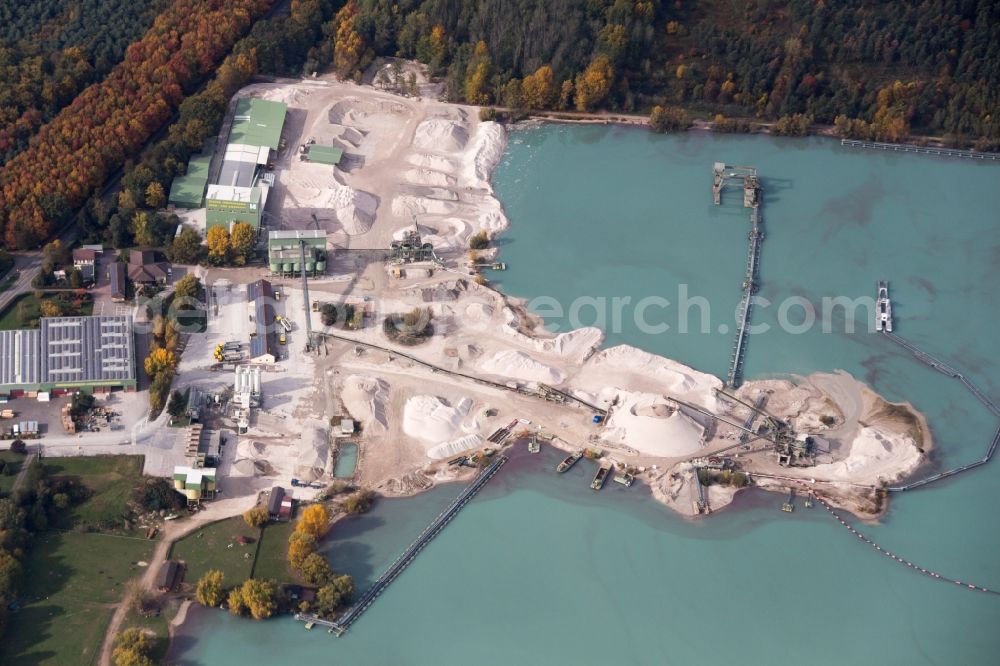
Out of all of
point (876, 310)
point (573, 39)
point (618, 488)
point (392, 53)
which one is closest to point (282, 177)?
point (392, 53)

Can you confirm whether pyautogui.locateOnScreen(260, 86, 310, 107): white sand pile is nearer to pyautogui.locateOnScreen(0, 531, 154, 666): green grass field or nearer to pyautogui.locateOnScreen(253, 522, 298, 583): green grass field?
pyautogui.locateOnScreen(253, 522, 298, 583): green grass field

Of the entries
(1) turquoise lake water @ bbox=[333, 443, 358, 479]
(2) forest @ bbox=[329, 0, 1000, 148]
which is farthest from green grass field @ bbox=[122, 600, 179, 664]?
(2) forest @ bbox=[329, 0, 1000, 148]

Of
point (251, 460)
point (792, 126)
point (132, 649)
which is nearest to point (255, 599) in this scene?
point (132, 649)

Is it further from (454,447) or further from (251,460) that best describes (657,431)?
(251,460)

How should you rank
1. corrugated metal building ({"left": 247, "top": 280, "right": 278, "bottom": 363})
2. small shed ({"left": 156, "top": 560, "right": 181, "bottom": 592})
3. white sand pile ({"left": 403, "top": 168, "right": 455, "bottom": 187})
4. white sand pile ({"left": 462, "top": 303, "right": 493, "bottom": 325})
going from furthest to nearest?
1. white sand pile ({"left": 403, "top": 168, "right": 455, "bottom": 187})
2. white sand pile ({"left": 462, "top": 303, "right": 493, "bottom": 325})
3. corrugated metal building ({"left": 247, "top": 280, "right": 278, "bottom": 363})
4. small shed ({"left": 156, "top": 560, "right": 181, "bottom": 592})

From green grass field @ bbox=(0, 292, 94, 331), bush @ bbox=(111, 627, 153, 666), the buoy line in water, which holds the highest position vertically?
green grass field @ bbox=(0, 292, 94, 331)

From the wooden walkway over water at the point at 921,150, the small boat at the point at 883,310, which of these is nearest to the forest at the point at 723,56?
the wooden walkway over water at the point at 921,150
